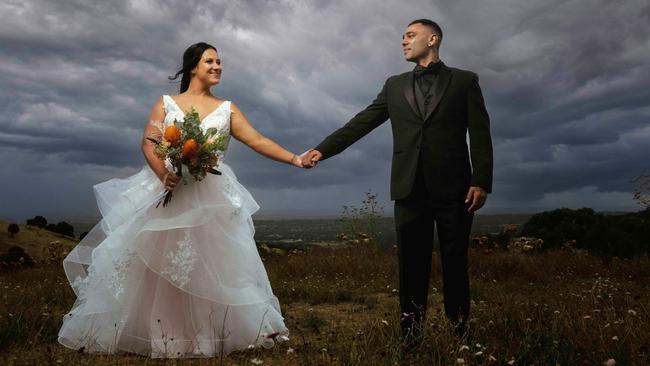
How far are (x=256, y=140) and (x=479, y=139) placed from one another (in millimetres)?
2376

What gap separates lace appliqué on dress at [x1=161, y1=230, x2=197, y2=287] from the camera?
532cm

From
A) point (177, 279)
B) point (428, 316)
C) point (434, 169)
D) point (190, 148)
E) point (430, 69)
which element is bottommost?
point (428, 316)

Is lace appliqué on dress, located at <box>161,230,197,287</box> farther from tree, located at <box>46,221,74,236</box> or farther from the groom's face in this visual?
tree, located at <box>46,221,74,236</box>

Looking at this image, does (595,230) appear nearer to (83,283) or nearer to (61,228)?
(83,283)

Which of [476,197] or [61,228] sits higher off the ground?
[476,197]

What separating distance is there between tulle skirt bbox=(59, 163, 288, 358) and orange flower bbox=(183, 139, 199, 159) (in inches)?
24.4

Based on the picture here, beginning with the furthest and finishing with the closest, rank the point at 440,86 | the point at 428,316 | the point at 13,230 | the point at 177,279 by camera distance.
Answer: the point at 13,230
the point at 428,316
the point at 177,279
the point at 440,86

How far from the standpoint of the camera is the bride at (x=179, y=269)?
536cm

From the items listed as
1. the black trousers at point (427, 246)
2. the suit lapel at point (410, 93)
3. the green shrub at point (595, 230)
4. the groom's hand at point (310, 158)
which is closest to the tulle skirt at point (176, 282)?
the groom's hand at point (310, 158)

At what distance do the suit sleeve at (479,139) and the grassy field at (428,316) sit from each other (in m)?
1.37

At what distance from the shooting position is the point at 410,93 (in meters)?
5.20

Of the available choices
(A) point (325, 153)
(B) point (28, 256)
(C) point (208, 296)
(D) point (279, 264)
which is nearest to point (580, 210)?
(D) point (279, 264)

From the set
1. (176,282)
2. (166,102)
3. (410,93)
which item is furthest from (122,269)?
(410,93)

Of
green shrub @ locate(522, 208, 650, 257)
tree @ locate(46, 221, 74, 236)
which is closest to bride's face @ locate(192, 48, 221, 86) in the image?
green shrub @ locate(522, 208, 650, 257)
